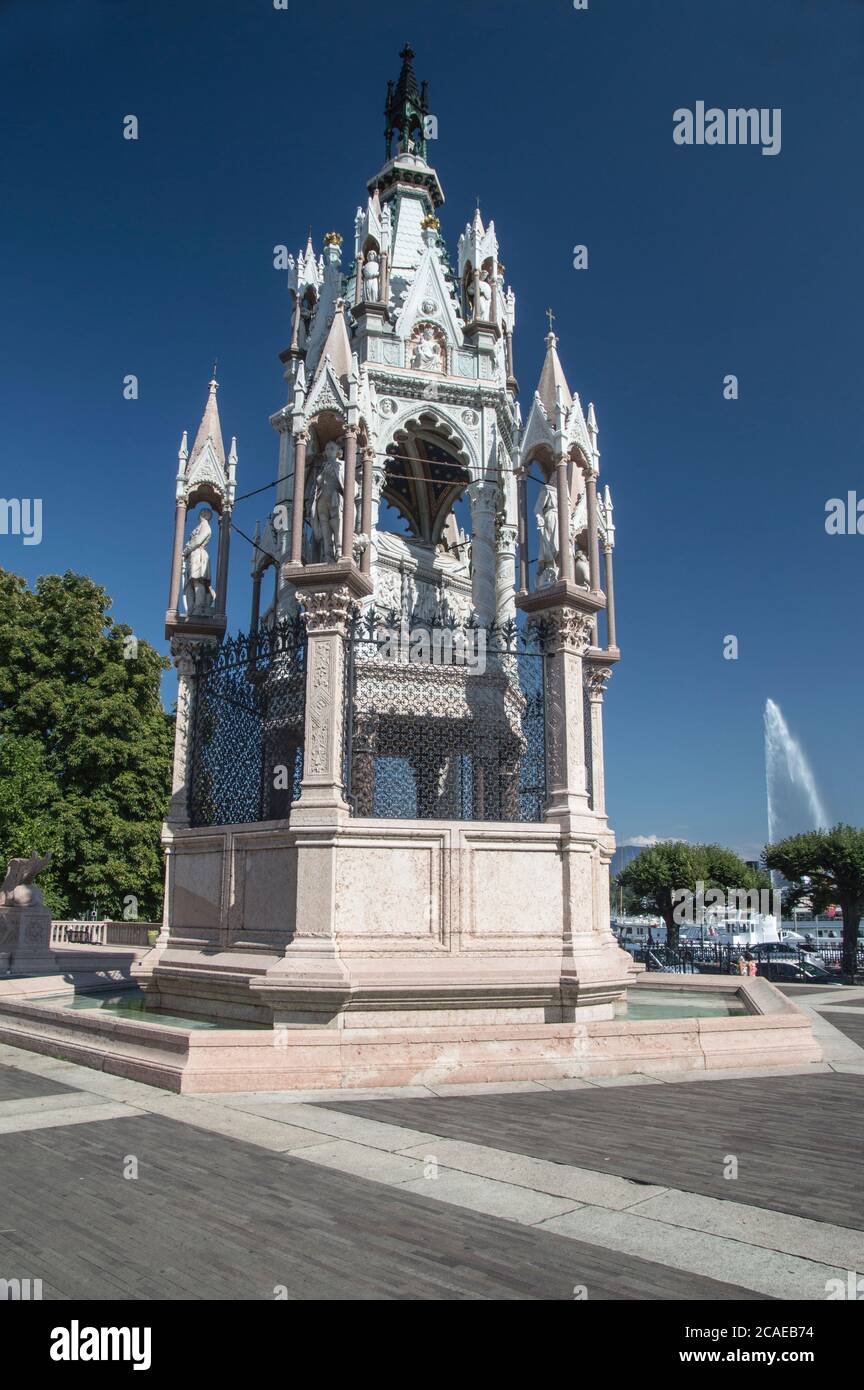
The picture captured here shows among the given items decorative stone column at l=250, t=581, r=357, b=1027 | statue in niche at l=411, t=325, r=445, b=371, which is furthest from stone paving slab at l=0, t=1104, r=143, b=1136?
statue in niche at l=411, t=325, r=445, b=371

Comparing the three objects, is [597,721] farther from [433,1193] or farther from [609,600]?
[433,1193]

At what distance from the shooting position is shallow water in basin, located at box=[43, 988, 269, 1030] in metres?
12.1

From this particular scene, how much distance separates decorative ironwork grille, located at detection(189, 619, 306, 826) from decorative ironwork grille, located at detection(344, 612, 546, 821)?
1.04m

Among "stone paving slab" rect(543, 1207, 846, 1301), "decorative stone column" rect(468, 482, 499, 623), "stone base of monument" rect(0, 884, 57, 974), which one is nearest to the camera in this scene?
"stone paving slab" rect(543, 1207, 846, 1301)

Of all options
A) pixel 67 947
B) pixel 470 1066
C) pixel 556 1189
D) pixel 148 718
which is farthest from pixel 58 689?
pixel 556 1189

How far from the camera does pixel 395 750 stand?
14.1m

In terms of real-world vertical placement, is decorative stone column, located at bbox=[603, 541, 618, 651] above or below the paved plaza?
above

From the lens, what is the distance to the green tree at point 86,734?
111 ft

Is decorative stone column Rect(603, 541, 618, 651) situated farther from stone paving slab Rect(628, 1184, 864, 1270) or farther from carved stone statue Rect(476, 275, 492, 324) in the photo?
stone paving slab Rect(628, 1184, 864, 1270)

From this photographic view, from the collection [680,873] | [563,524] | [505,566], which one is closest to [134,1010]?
[563,524]

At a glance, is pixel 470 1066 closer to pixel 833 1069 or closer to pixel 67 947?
pixel 833 1069

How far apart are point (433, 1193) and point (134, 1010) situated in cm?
890

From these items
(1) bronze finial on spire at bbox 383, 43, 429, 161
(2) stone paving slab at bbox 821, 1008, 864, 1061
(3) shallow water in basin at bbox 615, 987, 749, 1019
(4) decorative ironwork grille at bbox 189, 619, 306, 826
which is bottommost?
(2) stone paving slab at bbox 821, 1008, 864, 1061

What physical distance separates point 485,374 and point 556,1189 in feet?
58.2
